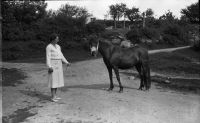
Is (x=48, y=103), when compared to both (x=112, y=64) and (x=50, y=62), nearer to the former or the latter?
(x=50, y=62)

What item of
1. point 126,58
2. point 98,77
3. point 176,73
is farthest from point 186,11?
point 126,58

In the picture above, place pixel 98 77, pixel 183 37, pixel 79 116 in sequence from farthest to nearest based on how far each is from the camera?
1. pixel 183 37
2. pixel 98 77
3. pixel 79 116

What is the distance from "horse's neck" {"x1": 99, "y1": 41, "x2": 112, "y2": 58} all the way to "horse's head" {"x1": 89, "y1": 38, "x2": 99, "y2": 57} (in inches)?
7.1

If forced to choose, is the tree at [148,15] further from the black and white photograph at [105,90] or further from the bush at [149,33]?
the black and white photograph at [105,90]

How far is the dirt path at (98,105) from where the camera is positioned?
6.90m

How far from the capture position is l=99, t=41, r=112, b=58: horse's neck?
32.3ft

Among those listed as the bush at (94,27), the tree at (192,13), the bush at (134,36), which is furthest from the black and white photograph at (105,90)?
the tree at (192,13)

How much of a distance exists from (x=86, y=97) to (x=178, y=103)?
2733 millimetres

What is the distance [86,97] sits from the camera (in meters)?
9.11

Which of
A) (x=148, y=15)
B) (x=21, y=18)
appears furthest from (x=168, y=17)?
(x=21, y=18)

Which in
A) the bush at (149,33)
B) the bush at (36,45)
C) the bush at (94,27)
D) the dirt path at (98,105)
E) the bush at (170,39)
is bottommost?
the dirt path at (98,105)

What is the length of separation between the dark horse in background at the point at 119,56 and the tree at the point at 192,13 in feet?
113

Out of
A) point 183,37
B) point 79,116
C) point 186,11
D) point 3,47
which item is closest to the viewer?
Result: point 79,116

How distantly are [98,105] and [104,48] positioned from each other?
8.07 ft
